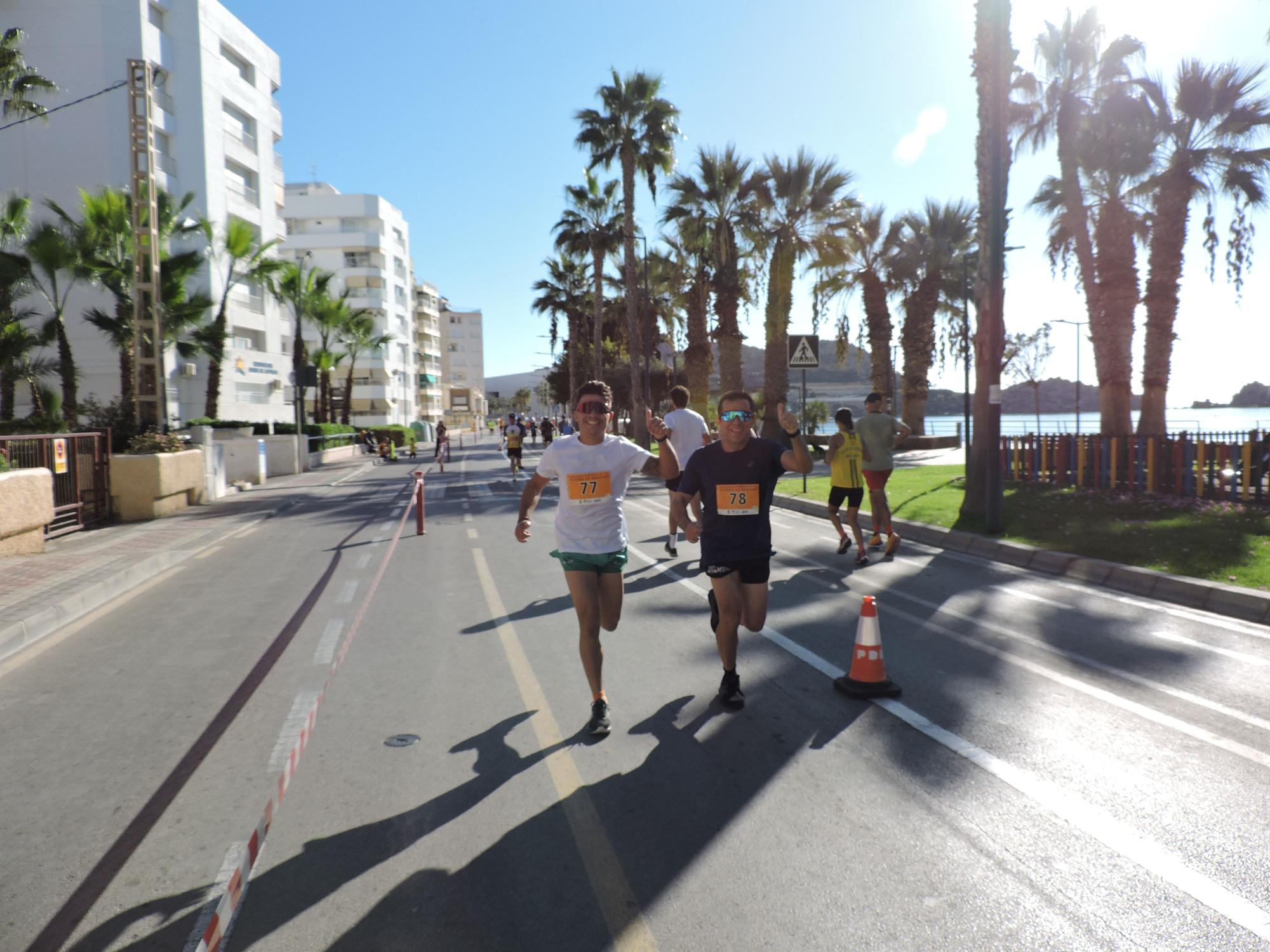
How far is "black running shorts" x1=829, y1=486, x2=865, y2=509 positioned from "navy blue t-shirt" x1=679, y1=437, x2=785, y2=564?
5.36 metres

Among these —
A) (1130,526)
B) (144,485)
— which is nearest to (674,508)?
(1130,526)

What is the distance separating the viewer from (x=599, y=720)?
15.6 feet

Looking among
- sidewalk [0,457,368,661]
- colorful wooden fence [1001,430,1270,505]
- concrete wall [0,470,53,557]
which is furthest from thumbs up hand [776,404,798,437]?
concrete wall [0,470,53,557]

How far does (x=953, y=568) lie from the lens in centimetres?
1005

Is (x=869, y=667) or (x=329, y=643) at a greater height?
(x=869, y=667)

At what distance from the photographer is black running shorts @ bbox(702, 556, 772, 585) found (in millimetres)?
5031

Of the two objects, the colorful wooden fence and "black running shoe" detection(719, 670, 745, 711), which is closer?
"black running shoe" detection(719, 670, 745, 711)

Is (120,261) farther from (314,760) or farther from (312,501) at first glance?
(314,760)

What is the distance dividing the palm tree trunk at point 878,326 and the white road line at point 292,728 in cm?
3422

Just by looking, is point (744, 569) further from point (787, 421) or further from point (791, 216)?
point (791, 216)

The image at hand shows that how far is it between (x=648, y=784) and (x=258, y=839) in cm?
163

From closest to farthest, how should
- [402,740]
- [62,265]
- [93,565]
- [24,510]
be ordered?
1. [402,740]
2. [93,565]
3. [24,510]
4. [62,265]

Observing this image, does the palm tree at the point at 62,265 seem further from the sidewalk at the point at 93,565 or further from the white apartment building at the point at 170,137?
the sidewalk at the point at 93,565

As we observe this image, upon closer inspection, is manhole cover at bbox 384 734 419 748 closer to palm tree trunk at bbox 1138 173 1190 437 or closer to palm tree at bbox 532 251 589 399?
palm tree trunk at bbox 1138 173 1190 437
